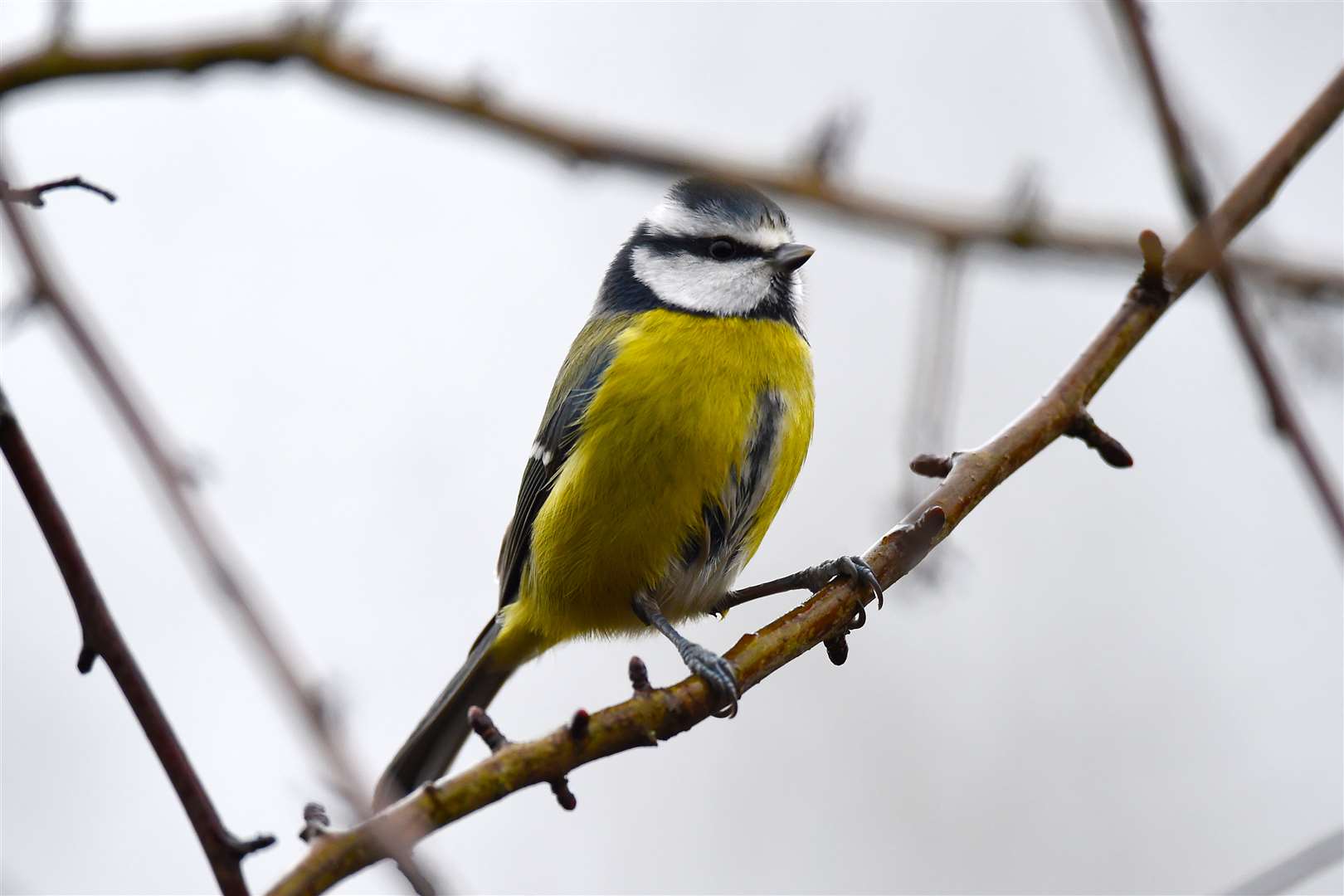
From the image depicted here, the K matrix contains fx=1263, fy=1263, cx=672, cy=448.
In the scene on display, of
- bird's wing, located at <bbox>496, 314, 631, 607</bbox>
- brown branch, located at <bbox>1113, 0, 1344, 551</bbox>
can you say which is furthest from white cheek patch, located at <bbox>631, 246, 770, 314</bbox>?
brown branch, located at <bbox>1113, 0, 1344, 551</bbox>

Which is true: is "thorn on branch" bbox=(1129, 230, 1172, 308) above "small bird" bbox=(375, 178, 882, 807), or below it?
below

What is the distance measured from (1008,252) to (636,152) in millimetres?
621

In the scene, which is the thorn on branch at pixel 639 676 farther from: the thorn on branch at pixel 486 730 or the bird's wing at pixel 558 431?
the bird's wing at pixel 558 431

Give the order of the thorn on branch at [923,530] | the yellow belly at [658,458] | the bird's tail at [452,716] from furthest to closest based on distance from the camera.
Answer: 1. the bird's tail at [452,716]
2. the yellow belly at [658,458]
3. the thorn on branch at [923,530]

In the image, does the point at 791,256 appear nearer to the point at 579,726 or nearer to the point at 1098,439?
the point at 1098,439

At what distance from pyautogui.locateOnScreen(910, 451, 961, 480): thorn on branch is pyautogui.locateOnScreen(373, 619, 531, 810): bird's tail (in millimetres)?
1431

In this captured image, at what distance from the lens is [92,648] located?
1263 millimetres

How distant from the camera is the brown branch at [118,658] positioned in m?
1.16

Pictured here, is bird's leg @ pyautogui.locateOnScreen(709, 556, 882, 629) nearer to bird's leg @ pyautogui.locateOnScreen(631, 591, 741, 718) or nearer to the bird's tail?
bird's leg @ pyautogui.locateOnScreen(631, 591, 741, 718)

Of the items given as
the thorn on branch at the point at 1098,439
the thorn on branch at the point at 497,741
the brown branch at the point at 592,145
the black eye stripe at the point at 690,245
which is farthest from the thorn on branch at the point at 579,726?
the black eye stripe at the point at 690,245

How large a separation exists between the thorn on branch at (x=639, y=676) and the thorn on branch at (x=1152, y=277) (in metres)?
1.02

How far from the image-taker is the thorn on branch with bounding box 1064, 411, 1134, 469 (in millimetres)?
2207

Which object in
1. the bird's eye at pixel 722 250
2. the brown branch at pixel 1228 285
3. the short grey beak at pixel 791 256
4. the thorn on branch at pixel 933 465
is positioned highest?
the bird's eye at pixel 722 250

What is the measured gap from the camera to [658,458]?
2965 mm
